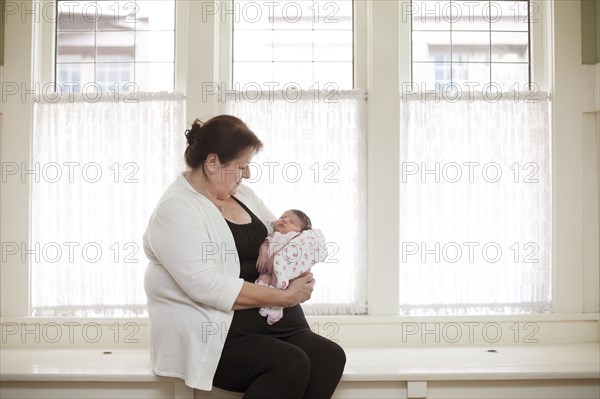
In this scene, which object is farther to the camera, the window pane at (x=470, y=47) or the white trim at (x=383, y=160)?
the window pane at (x=470, y=47)

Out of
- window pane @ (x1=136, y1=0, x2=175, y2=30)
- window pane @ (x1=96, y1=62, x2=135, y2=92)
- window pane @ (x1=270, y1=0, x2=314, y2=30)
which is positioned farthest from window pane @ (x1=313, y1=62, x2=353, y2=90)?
window pane @ (x1=96, y1=62, x2=135, y2=92)

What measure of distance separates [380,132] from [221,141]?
41.0 inches

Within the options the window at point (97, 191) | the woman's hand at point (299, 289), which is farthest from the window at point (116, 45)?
the woman's hand at point (299, 289)

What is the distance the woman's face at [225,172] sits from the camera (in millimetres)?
2896

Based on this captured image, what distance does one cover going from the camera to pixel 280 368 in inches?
107

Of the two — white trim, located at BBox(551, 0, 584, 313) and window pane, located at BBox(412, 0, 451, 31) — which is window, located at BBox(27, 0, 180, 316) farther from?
white trim, located at BBox(551, 0, 584, 313)

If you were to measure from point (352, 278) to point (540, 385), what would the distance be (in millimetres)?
1043

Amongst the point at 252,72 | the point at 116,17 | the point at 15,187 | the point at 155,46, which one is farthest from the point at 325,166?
the point at 15,187

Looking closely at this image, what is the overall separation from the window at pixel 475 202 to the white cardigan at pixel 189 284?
1.20 meters

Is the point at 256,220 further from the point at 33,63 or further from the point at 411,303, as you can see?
the point at 33,63

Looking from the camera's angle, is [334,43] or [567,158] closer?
[567,158]

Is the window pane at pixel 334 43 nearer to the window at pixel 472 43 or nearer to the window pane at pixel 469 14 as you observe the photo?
the window at pixel 472 43

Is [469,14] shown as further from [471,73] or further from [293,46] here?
[293,46]

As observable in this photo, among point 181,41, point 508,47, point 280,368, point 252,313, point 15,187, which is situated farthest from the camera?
point 508,47
